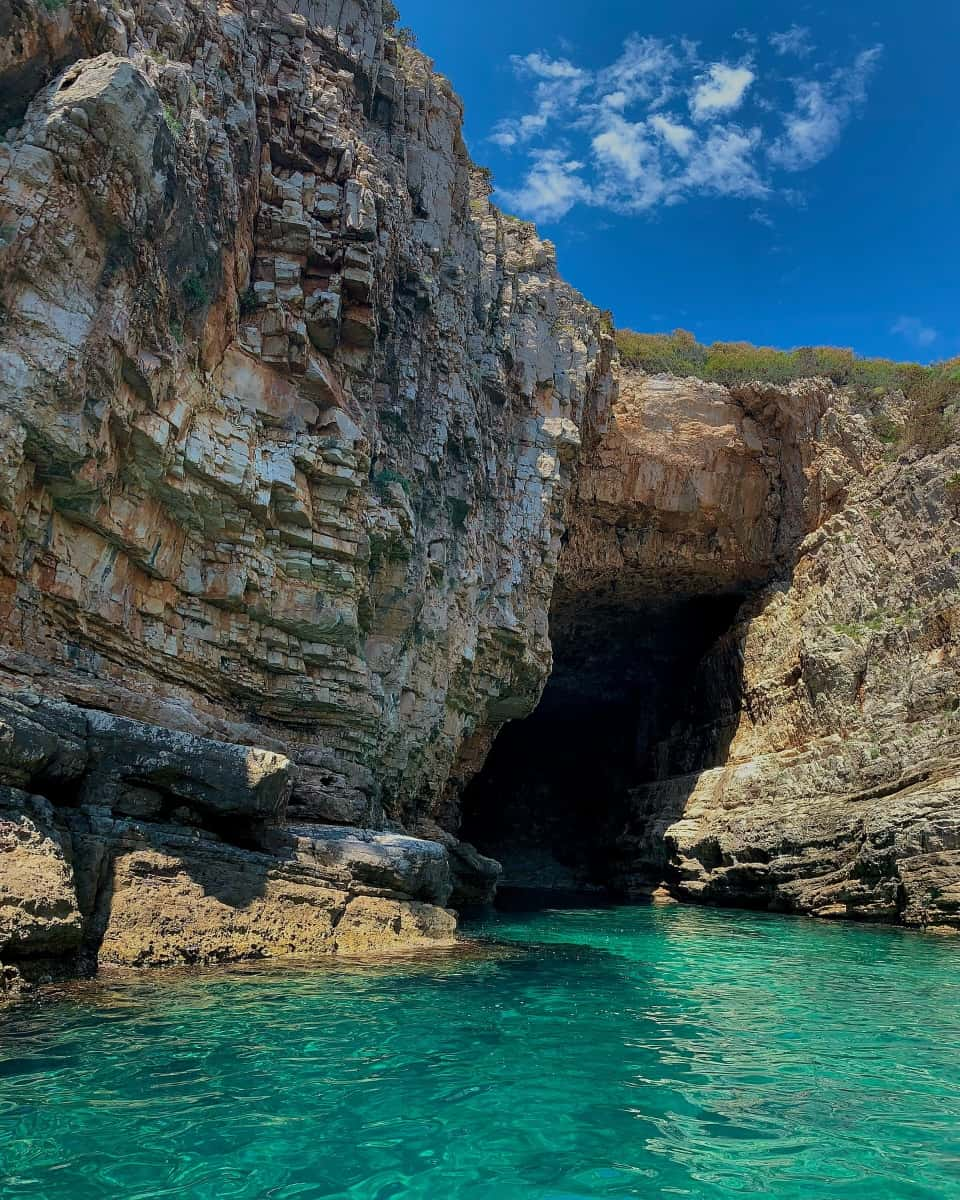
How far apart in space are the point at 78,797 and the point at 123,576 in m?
4.92

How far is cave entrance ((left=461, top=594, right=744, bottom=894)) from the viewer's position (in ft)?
107

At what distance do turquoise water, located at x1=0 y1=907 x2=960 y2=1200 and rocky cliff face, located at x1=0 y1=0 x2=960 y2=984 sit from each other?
219cm

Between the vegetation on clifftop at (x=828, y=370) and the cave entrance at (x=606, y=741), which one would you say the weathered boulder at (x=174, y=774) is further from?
the vegetation on clifftop at (x=828, y=370)

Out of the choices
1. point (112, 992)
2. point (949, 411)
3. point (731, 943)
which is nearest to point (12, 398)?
point (112, 992)

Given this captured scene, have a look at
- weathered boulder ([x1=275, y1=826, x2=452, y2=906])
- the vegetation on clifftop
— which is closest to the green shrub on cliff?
the vegetation on clifftop

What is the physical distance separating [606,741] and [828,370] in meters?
19.2

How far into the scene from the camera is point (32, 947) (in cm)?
794

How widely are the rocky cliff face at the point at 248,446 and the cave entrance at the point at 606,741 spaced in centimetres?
897

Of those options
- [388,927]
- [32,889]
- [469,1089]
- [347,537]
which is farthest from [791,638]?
[32,889]

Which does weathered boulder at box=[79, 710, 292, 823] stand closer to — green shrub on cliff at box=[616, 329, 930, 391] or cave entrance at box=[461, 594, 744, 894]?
cave entrance at box=[461, 594, 744, 894]

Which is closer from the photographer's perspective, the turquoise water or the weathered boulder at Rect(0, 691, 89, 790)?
the turquoise water

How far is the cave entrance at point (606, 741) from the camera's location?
107ft

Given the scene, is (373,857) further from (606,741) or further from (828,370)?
(606,741)

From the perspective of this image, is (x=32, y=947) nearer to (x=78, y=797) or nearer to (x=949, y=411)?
(x=78, y=797)
